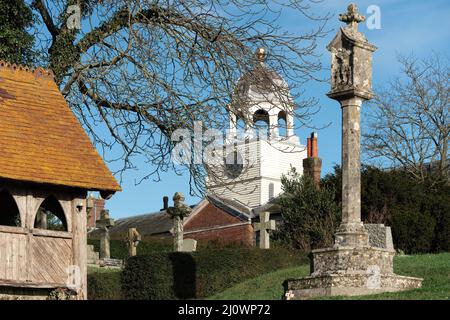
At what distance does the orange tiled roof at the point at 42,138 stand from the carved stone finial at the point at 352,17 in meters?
5.95

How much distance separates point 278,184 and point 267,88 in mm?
39223

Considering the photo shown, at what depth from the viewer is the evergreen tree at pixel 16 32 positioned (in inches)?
934

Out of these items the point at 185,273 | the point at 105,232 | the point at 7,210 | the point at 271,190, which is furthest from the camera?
the point at 271,190

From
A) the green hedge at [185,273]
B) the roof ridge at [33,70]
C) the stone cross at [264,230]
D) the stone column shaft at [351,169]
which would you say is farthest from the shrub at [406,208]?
the roof ridge at [33,70]

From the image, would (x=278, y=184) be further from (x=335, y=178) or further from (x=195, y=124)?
(x=195, y=124)

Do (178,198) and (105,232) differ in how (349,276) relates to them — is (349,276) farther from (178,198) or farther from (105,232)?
(105,232)

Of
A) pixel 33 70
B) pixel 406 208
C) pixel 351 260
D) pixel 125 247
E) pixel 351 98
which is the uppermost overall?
pixel 33 70

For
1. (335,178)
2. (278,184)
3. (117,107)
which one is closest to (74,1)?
(117,107)

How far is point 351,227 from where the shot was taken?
20.5m

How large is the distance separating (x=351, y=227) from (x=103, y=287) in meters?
10.2

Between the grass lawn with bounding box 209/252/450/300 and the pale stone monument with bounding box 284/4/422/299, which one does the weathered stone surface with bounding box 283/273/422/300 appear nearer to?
the pale stone monument with bounding box 284/4/422/299

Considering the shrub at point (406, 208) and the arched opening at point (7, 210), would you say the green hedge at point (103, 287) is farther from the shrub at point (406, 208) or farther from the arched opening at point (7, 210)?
the shrub at point (406, 208)

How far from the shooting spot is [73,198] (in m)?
21.1

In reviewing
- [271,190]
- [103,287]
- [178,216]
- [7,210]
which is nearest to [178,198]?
[178,216]
